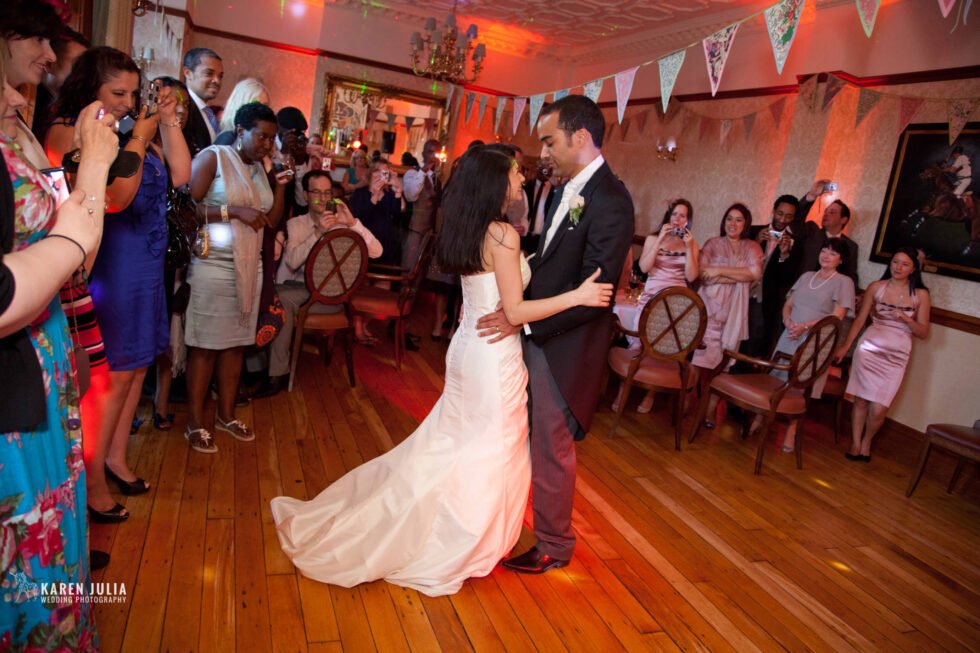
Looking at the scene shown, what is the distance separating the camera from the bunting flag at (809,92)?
604 cm

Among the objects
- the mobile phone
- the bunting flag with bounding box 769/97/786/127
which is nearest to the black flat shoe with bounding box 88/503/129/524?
the mobile phone

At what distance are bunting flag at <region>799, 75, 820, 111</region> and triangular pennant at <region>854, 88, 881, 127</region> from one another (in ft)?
1.32

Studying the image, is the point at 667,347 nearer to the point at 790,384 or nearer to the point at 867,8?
the point at 790,384

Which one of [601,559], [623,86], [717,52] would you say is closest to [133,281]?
[601,559]

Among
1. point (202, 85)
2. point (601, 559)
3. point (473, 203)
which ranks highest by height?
point (202, 85)

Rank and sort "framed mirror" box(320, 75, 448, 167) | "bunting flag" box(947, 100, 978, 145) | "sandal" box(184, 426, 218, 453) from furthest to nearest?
"framed mirror" box(320, 75, 448, 167)
"bunting flag" box(947, 100, 978, 145)
"sandal" box(184, 426, 218, 453)

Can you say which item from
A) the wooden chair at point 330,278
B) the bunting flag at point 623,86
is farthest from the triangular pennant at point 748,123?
the wooden chair at point 330,278

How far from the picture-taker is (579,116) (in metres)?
2.43

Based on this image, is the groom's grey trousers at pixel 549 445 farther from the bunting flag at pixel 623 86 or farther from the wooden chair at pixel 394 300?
the bunting flag at pixel 623 86

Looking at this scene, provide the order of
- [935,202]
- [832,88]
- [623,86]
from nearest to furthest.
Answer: [935,202], [623,86], [832,88]

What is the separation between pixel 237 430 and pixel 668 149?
6.18 metres

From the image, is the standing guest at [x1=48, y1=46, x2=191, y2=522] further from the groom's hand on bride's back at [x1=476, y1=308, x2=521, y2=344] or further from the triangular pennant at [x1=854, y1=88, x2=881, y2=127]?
the triangular pennant at [x1=854, y1=88, x2=881, y2=127]

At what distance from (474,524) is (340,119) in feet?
26.0

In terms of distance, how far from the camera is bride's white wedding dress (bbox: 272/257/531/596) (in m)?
2.39
